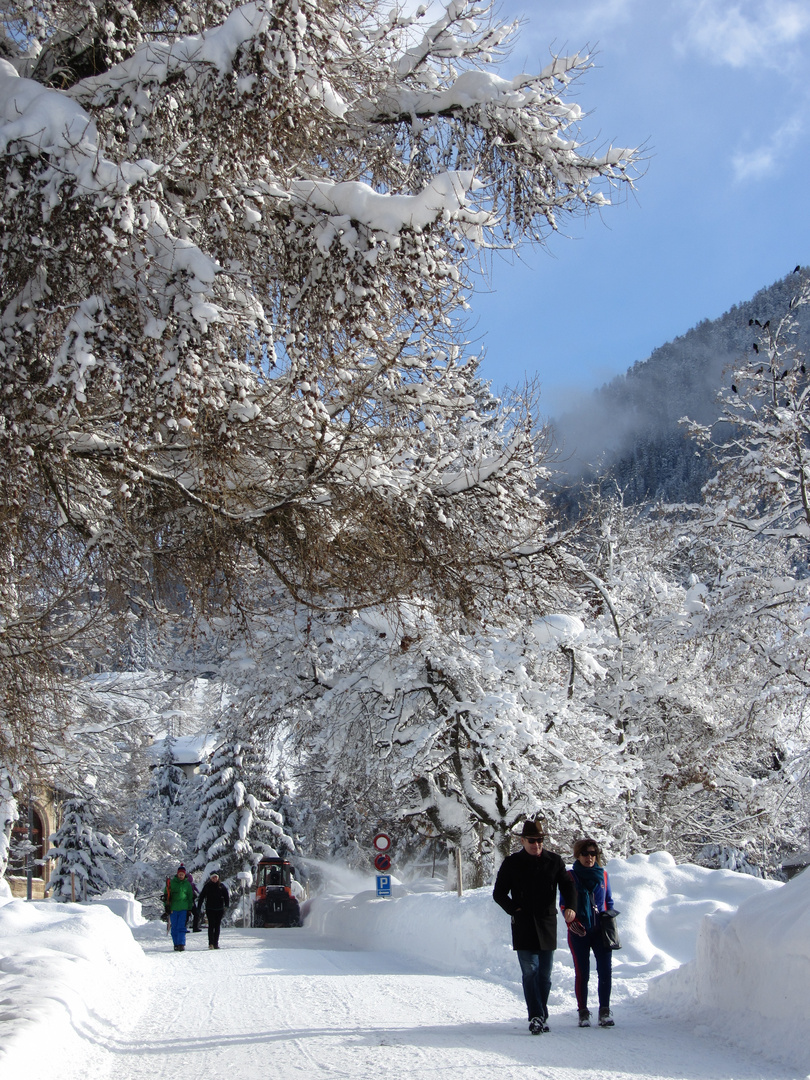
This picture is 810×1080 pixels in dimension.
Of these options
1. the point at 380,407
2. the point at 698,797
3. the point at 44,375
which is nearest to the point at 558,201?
the point at 380,407

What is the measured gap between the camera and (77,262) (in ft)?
16.3

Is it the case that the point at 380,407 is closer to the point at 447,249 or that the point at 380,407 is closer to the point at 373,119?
the point at 447,249

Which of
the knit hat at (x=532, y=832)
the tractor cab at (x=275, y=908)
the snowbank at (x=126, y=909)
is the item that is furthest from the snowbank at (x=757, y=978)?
the tractor cab at (x=275, y=908)

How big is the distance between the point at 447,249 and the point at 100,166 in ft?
6.89

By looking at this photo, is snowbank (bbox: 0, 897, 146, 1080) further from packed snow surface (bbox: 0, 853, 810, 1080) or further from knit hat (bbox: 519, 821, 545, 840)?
knit hat (bbox: 519, 821, 545, 840)

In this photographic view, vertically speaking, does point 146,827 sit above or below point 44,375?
below

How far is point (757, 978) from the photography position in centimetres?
684

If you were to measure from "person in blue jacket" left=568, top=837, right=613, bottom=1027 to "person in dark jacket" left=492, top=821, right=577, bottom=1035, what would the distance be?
0.69 ft

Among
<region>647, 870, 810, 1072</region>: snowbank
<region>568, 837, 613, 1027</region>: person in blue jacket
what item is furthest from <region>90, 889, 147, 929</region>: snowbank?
A: <region>647, 870, 810, 1072</region>: snowbank

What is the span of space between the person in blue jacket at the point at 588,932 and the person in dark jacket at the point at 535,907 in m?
0.21

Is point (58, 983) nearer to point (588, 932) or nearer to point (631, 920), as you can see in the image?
point (588, 932)

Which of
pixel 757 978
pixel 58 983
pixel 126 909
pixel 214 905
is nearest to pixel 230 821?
pixel 126 909

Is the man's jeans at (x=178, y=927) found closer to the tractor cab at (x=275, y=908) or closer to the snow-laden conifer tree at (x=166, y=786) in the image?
the tractor cab at (x=275, y=908)

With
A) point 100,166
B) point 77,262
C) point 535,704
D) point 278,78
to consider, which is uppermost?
point 278,78
